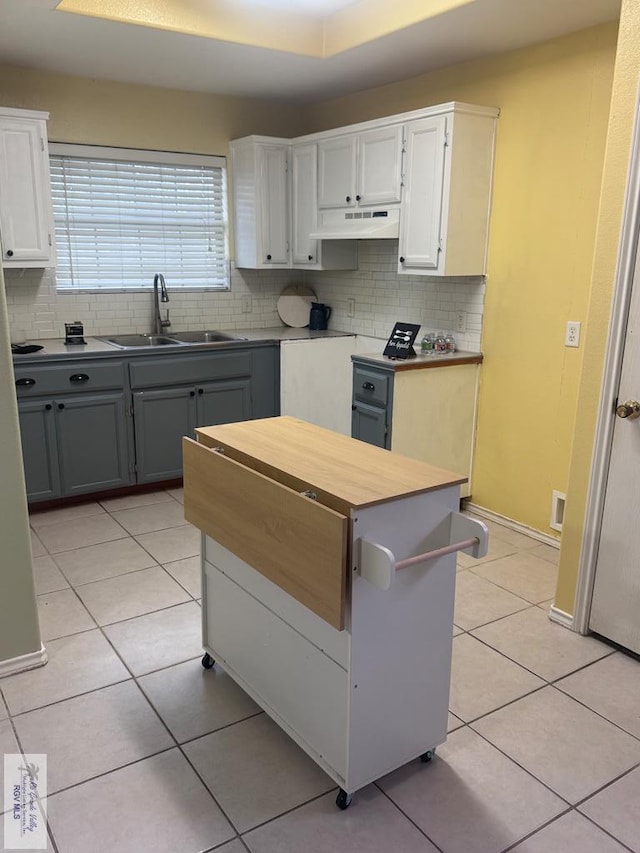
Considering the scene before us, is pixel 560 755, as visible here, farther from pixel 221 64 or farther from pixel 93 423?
pixel 221 64

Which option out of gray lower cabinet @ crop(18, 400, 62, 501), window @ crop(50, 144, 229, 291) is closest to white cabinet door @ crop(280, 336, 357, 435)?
window @ crop(50, 144, 229, 291)

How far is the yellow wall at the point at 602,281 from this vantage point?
245 cm

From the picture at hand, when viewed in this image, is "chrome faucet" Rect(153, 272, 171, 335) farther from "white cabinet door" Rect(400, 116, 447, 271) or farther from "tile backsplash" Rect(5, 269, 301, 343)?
"white cabinet door" Rect(400, 116, 447, 271)

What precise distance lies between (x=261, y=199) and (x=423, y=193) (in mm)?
1443

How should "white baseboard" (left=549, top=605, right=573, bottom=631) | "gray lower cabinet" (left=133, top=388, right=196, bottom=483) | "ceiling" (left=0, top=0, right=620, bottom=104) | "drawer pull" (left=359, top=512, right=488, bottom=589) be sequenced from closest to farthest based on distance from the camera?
"drawer pull" (left=359, top=512, right=488, bottom=589) < "white baseboard" (left=549, top=605, right=573, bottom=631) < "ceiling" (left=0, top=0, right=620, bottom=104) < "gray lower cabinet" (left=133, top=388, right=196, bottom=483)

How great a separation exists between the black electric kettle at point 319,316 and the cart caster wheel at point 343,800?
372 centimetres

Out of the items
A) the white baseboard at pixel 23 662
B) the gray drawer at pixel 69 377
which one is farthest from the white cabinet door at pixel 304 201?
the white baseboard at pixel 23 662

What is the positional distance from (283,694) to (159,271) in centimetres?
351

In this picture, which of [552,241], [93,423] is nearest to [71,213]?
[93,423]

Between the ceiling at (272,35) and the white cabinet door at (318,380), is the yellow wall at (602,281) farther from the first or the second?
the white cabinet door at (318,380)

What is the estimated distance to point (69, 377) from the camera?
4016 millimetres

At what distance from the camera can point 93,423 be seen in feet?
13.6

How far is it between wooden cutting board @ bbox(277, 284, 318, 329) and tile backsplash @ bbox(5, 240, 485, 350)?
6 centimetres

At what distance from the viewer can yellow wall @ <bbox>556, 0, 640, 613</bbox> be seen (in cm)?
245
